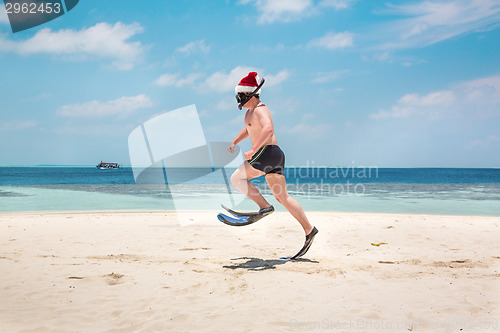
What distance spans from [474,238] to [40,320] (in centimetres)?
732

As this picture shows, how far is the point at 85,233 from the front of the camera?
7438 millimetres

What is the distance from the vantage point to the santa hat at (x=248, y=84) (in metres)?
4.57

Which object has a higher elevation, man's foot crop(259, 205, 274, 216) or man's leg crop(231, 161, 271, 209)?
man's leg crop(231, 161, 271, 209)

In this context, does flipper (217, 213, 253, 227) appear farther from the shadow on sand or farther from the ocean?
the ocean

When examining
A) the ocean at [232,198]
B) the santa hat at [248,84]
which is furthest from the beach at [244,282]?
the ocean at [232,198]

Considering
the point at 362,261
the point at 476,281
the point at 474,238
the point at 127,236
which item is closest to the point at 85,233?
the point at 127,236

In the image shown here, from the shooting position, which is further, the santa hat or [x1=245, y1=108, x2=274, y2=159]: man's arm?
the santa hat

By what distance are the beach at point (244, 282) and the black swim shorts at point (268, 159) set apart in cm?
125

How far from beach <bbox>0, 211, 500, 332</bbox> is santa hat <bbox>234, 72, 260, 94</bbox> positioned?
2206 mm

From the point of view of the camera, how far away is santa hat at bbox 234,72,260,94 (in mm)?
4570

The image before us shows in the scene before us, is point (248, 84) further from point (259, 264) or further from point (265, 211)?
point (259, 264)

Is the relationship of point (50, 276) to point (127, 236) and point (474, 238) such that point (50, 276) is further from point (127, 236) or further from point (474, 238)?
point (474, 238)

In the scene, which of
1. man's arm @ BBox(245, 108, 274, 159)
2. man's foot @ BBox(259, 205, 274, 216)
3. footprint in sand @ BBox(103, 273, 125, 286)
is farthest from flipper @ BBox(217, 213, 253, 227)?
footprint in sand @ BBox(103, 273, 125, 286)

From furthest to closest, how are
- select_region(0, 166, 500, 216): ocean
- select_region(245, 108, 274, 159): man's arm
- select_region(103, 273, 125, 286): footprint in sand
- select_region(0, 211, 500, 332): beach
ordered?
select_region(0, 166, 500, 216): ocean < select_region(245, 108, 274, 159): man's arm < select_region(103, 273, 125, 286): footprint in sand < select_region(0, 211, 500, 332): beach
